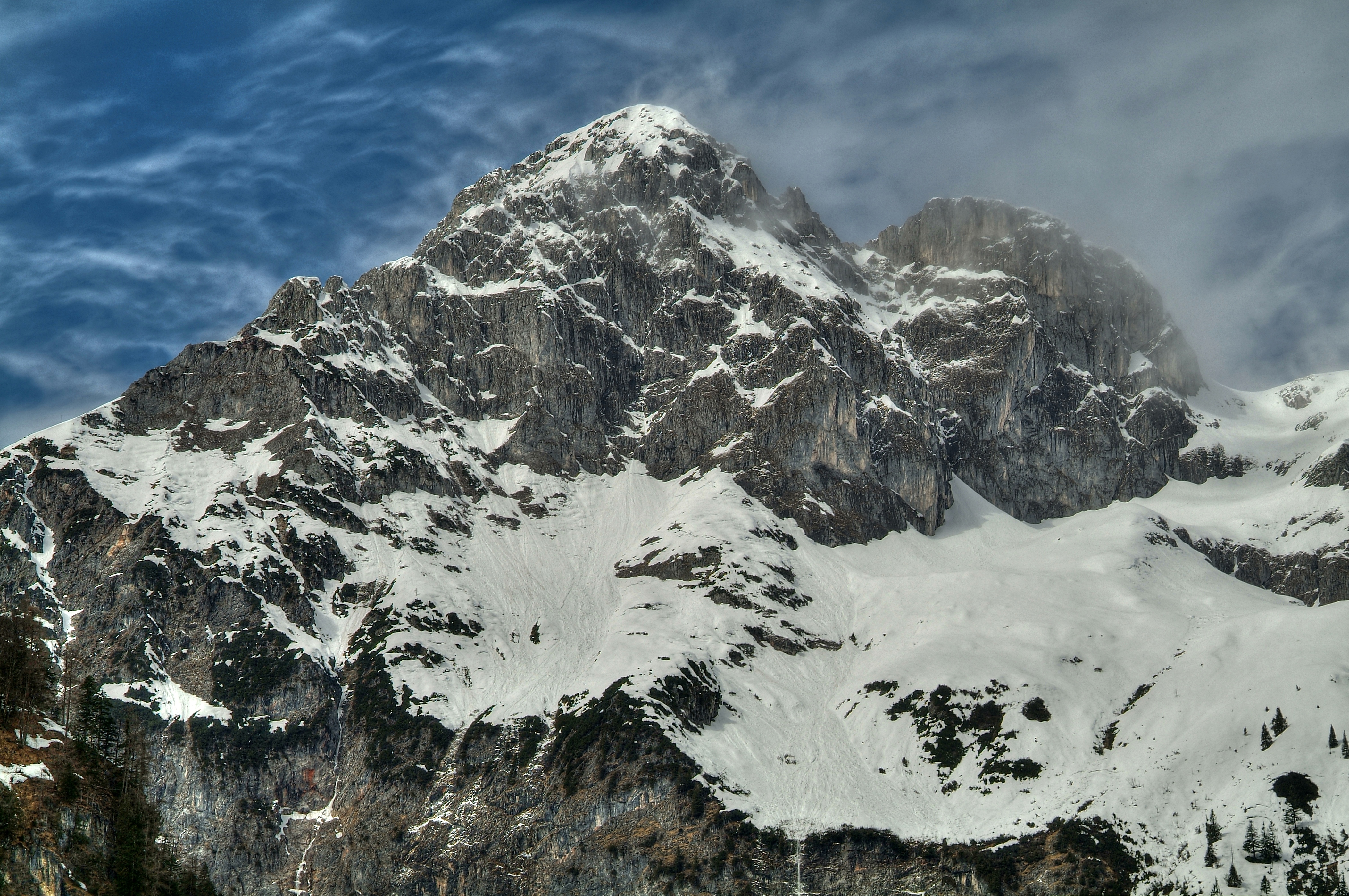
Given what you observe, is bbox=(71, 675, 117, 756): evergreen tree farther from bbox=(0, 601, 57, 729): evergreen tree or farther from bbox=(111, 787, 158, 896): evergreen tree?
bbox=(111, 787, 158, 896): evergreen tree

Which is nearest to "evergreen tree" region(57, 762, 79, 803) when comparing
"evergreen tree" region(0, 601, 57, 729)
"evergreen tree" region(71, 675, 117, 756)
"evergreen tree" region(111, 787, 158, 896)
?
"evergreen tree" region(111, 787, 158, 896)

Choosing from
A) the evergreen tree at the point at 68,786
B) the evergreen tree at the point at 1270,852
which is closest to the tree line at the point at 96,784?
the evergreen tree at the point at 68,786

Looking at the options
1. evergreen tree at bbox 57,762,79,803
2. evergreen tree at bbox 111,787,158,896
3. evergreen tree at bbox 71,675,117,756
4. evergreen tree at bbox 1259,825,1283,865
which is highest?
evergreen tree at bbox 71,675,117,756

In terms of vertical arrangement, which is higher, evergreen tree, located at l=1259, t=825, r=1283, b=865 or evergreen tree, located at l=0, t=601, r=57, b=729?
evergreen tree, located at l=0, t=601, r=57, b=729

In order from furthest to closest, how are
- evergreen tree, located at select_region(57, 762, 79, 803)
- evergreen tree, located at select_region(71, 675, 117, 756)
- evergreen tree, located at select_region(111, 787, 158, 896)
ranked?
evergreen tree, located at select_region(71, 675, 117, 756) < evergreen tree, located at select_region(111, 787, 158, 896) < evergreen tree, located at select_region(57, 762, 79, 803)

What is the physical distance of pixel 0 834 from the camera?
3418 inches

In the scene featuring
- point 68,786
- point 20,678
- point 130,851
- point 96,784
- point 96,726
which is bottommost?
point 130,851

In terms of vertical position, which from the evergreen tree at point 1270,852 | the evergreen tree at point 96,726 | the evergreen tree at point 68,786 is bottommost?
the evergreen tree at point 68,786

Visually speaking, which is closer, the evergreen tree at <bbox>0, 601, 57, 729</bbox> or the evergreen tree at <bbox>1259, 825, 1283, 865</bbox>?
the evergreen tree at <bbox>0, 601, 57, 729</bbox>

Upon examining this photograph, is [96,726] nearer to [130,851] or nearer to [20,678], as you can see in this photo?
[20,678]

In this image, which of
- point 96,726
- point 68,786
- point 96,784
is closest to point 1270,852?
point 96,726

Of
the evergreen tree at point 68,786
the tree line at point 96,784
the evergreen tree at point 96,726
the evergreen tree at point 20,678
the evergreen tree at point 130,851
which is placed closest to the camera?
the tree line at point 96,784

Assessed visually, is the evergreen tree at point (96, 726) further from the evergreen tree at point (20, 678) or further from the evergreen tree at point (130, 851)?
the evergreen tree at point (130, 851)

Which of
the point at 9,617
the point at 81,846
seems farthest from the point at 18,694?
the point at 9,617
